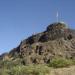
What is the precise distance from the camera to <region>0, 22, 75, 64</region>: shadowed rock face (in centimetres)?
5997

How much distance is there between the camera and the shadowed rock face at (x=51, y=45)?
197 feet

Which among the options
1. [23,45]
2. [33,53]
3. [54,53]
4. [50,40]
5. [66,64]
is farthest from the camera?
[23,45]

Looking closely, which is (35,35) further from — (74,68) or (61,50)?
(74,68)

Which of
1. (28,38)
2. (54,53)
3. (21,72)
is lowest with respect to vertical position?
(21,72)

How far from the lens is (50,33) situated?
74.9 metres

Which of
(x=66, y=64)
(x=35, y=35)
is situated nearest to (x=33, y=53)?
(x=35, y=35)

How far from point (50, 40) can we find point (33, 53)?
23.8ft

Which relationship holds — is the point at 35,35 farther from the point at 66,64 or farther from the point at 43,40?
the point at 66,64

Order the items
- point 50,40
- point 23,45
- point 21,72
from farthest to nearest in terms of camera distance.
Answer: point 23,45
point 50,40
point 21,72

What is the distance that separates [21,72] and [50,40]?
4475 cm

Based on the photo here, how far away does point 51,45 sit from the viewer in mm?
65938

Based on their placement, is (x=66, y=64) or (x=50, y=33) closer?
(x=66, y=64)

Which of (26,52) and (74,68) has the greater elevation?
(26,52)

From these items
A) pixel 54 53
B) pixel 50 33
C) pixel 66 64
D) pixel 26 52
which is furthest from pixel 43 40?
pixel 66 64
